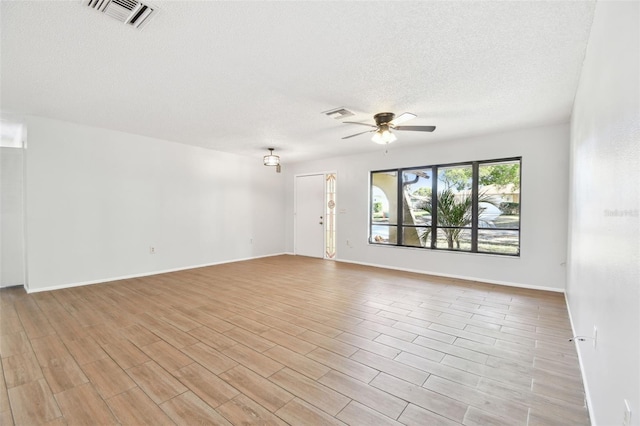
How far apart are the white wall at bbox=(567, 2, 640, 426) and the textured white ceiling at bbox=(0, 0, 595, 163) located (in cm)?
61

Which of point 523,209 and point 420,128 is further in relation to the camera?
point 523,209

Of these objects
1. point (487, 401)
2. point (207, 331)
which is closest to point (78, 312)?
point (207, 331)

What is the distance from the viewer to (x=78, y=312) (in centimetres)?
340

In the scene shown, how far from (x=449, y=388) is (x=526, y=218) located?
12.1ft

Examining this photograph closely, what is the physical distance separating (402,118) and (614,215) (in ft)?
8.10

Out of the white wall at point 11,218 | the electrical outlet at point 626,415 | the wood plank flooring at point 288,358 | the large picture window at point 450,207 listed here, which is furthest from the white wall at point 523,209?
the white wall at point 11,218

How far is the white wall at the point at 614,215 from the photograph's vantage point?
3.39ft

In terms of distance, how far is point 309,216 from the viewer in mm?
7645

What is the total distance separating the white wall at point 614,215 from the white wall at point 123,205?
6.07 metres

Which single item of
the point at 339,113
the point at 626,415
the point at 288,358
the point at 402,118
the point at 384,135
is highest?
the point at 339,113

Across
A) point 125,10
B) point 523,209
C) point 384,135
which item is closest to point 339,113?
point 384,135

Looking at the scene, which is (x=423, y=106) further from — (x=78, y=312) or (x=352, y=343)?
(x=78, y=312)

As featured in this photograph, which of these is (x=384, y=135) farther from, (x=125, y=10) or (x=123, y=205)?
(x=123, y=205)

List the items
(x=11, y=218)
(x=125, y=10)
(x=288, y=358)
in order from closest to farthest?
(x=125, y=10), (x=288, y=358), (x=11, y=218)
